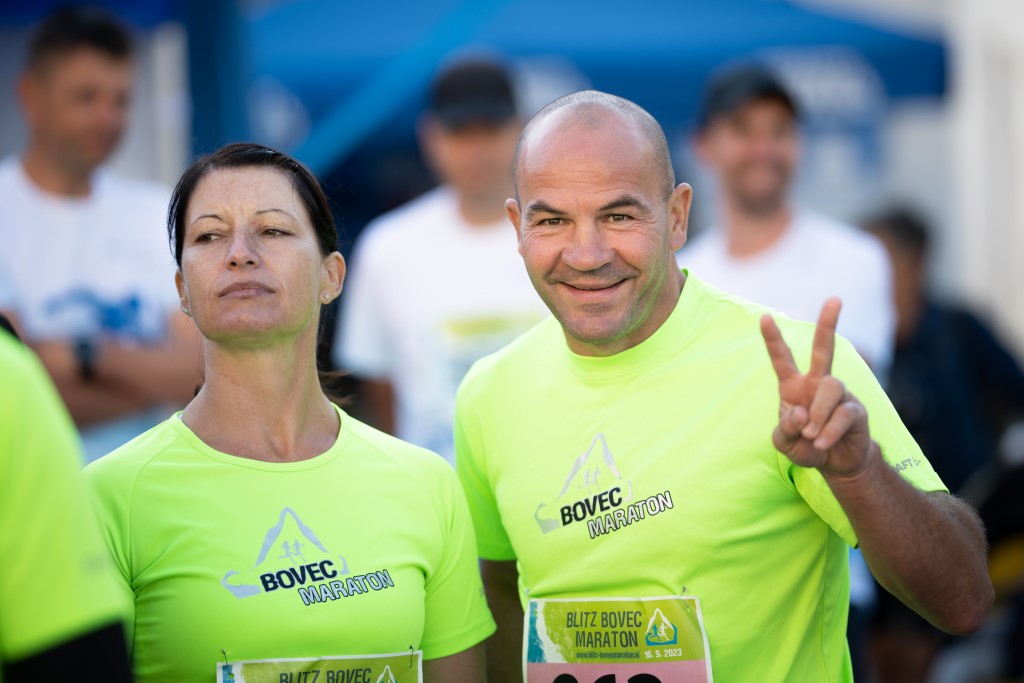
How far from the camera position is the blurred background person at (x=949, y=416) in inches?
232

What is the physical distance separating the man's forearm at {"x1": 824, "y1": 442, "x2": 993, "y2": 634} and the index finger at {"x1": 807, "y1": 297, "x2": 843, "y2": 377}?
0.19 meters

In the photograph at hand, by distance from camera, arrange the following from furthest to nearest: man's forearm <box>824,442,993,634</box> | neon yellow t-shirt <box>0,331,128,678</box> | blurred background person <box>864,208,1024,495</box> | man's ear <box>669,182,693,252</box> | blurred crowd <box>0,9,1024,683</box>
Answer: blurred background person <box>864,208,1024,495</box>, blurred crowd <box>0,9,1024,683</box>, man's ear <box>669,182,693,252</box>, man's forearm <box>824,442,993,634</box>, neon yellow t-shirt <box>0,331,128,678</box>

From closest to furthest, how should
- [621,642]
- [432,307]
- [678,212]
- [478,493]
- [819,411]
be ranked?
[819,411] → [621,642] → [678,212] → [478,493] → [432,307]

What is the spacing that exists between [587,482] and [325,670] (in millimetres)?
643

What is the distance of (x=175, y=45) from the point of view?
7242mm

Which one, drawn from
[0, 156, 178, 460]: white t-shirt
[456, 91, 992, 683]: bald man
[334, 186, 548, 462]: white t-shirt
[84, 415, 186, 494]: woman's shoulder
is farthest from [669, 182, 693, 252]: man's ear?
[0, 156, 178, 460]: white t-shirt

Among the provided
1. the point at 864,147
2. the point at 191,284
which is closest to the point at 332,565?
the point at 191,284

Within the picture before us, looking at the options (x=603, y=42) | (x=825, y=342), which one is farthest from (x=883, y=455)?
(x=603, y=42)

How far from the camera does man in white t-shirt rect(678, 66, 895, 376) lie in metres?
4.64

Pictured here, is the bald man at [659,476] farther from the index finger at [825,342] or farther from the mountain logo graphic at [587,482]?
the index finger at [825,342]

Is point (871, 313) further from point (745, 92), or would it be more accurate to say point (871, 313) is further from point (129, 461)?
point (129, 461)

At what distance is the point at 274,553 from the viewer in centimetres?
251

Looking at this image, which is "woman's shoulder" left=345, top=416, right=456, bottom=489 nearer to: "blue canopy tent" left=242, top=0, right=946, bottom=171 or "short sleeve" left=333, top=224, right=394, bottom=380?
"short sleeve" left=333, top=224, right=394, bottom=380

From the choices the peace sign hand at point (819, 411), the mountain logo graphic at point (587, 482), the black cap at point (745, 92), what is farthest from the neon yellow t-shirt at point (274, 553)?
the black cap at point (745, 92)
